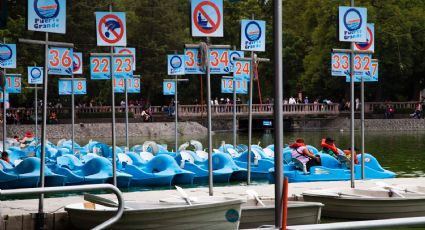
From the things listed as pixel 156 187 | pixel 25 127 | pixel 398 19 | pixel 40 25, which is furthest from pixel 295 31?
pixel 40 25

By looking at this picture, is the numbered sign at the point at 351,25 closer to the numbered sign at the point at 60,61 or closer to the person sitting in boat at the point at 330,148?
the numbered sign at the point at 60,61

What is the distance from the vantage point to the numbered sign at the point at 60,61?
18511 millimetres

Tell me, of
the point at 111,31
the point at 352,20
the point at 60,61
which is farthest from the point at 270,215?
the point at 60,61

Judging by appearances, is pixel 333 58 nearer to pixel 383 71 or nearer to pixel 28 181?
pixel 28 181

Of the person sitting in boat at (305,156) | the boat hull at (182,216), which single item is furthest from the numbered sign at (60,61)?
the person sitting in boat at (305,156)

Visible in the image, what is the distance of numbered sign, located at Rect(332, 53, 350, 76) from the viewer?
20.8 meters

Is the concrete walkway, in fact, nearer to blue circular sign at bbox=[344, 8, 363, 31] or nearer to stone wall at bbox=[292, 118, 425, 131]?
blue circular sign at bbox=[344, 8, 363, 31]

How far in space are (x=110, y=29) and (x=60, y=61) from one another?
1.35 m

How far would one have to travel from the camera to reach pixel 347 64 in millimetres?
21094

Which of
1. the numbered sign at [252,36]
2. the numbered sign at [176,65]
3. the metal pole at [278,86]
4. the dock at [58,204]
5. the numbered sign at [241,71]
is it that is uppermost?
the numbered sign at [252,36]

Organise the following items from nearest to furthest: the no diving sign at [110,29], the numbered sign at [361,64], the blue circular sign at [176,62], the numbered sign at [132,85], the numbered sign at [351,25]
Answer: the no diving sign at [110,29]
the numbered sign at [351,25]
the numbered sign at [361,64]
the blue circular sign at [176,62]
the numbered sign at [132,85]

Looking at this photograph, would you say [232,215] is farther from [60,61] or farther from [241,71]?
[241,71]

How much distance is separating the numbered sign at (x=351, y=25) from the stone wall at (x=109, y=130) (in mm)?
44410

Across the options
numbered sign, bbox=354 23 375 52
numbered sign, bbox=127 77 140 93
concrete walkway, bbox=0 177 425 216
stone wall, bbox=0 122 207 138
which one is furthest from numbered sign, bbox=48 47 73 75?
stone wall, bbox=0 122 207 138
